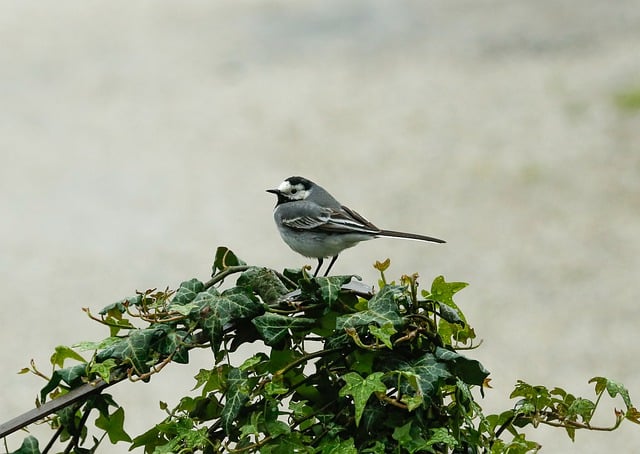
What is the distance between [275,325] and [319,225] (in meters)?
1.65

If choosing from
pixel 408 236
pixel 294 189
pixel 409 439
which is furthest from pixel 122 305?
pixel 294 189

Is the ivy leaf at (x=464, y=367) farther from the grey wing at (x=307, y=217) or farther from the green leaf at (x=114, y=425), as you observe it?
the grey wing at (x=307, y=217)

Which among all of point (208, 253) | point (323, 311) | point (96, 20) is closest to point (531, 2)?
point (96, 20)

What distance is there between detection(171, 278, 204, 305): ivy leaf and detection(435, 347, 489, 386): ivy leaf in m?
0.48

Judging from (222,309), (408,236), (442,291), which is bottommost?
(222,309)

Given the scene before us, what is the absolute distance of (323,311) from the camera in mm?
1775

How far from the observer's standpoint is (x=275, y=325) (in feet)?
5.57

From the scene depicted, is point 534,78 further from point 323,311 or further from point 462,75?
point 323,311

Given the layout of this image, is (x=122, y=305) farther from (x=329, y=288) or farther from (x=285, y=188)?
(x=285, y=188)

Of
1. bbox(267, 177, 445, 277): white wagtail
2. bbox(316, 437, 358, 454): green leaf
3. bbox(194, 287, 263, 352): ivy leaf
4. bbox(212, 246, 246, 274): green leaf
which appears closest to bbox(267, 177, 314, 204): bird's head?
bbox(267, 177, 445, 277): white wagtail

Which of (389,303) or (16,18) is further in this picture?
(16,18)

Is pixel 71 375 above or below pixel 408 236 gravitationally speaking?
below

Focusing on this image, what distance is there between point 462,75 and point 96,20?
18.0ft

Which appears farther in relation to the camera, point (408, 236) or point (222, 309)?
point (408, 236)
